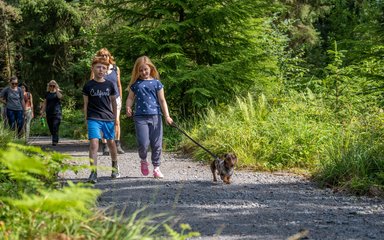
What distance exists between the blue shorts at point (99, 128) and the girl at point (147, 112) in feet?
1.39

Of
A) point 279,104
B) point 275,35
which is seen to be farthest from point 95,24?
point 279,104

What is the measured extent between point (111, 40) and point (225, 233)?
9642 mm

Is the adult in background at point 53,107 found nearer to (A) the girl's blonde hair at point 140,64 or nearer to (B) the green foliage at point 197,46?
(B) the green foliage at point 197,46

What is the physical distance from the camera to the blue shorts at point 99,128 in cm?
726

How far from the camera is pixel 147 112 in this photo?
25.3 feet

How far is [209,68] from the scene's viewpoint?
12.2 m

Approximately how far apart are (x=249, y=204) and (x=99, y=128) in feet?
8.61

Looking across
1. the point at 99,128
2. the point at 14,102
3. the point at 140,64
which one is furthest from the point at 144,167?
the point at 14,102

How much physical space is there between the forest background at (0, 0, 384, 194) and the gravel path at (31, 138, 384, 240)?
24.6 inches

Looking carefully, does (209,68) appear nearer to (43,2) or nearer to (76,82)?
(43,2)

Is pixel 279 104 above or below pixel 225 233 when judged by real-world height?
above

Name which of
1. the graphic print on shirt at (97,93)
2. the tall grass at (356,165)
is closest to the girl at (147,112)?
the graphic print on shirt at (97,93)

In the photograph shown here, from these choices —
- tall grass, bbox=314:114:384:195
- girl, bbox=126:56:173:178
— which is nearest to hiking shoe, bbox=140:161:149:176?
girl, bbox=126:56:173:178

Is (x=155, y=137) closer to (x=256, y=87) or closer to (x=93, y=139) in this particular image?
(x=93, y=139)
